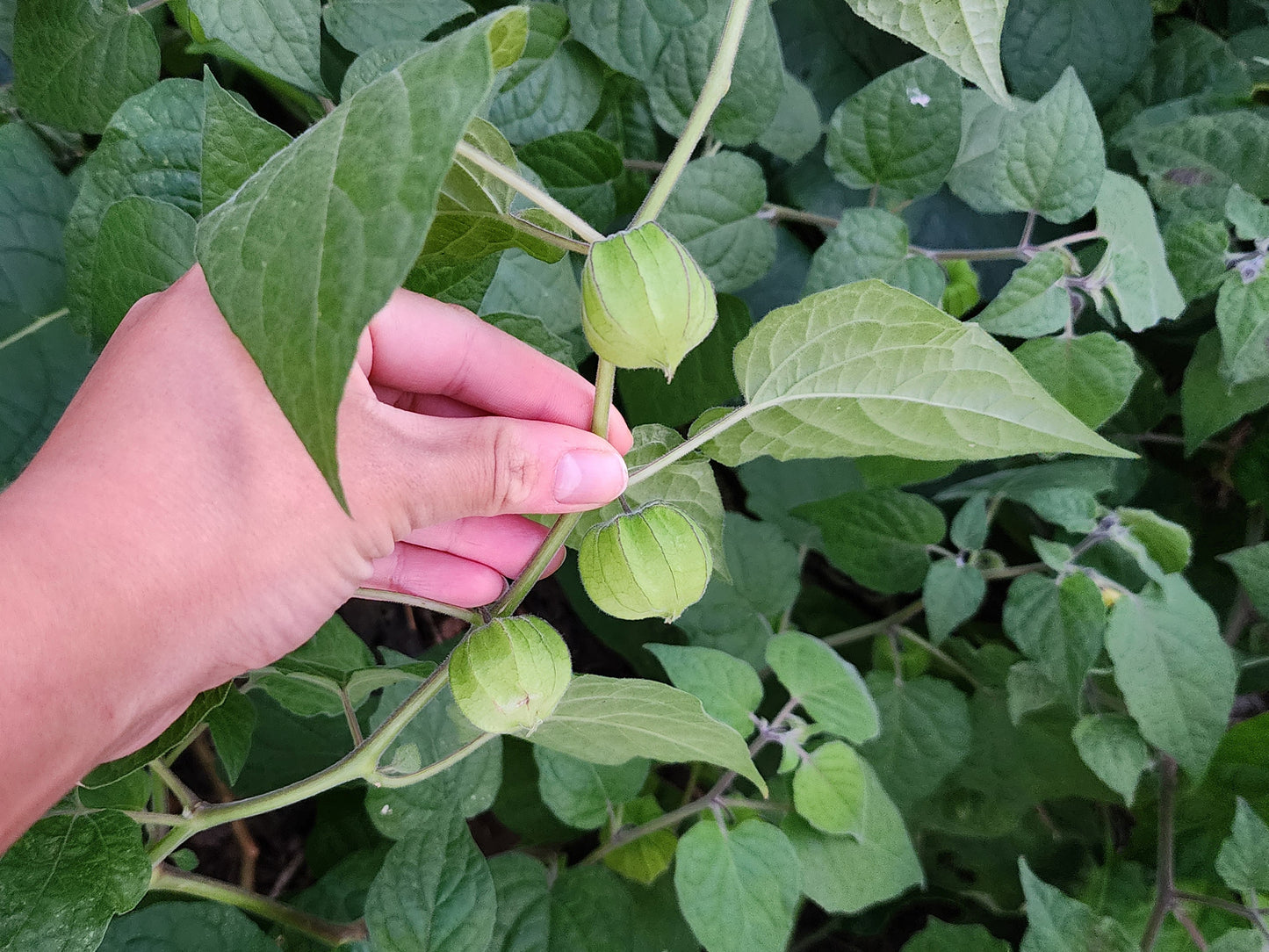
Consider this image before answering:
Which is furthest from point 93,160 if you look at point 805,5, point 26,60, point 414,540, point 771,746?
point 771,746

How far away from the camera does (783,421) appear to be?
0.53 meters

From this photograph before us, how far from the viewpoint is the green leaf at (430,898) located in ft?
2.33

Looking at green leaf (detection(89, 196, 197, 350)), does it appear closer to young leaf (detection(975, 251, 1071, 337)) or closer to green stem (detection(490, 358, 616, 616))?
green stem (detection(490, 358, 616, 616))

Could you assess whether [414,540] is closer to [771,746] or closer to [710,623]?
[710,623]

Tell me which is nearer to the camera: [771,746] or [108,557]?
[108,557]

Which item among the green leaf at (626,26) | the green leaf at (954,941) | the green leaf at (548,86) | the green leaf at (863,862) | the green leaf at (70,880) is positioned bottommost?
the green leaf at (954,941)

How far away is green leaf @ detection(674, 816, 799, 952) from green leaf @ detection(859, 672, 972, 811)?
261 millimetres

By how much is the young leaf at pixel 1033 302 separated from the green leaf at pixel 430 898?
665 millimetres

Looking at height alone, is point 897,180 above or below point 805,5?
below

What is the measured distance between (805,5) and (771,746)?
939 millimetres

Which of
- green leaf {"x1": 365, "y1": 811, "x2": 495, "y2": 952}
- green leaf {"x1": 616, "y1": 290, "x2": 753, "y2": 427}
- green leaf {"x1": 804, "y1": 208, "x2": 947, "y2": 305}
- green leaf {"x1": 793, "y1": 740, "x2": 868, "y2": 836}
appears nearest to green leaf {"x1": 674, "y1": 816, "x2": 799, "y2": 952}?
green leaf {"x1": 793, "y1": 740, "x2": 868, "y2": 836}

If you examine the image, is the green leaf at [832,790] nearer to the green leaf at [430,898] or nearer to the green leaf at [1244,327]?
the green leaf at [430,898]

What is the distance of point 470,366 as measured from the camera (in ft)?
2.11

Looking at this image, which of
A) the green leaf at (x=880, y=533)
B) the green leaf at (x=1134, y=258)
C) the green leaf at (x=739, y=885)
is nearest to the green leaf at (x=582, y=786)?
the green leaf at (x=739, y=885)
